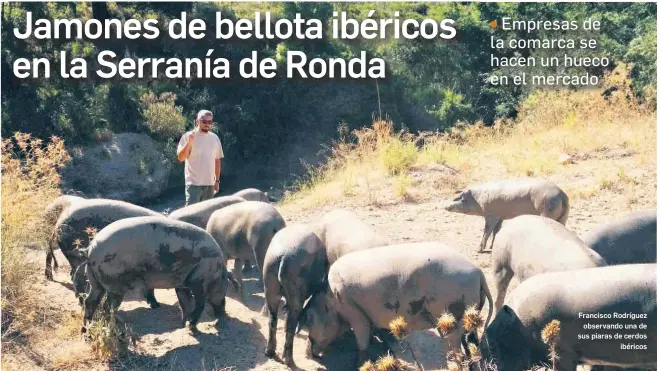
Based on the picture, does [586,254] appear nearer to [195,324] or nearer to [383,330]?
[383,330]

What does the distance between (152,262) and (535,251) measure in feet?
11.0

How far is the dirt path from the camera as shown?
712cm

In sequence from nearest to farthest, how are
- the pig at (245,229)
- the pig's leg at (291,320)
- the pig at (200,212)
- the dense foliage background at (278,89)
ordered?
1. the pig's leg at (291,320)
2. the pig at (245,229)
3. the pig at (200,212)
4. the dense foliage background at (278,89)

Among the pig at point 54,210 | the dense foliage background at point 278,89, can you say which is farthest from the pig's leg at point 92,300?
the dense foliage background at point 278,89

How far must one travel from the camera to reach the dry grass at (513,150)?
1259 centimetres

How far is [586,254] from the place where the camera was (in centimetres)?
644

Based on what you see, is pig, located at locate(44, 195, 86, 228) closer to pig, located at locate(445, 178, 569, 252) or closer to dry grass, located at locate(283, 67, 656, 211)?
dry grass, located at locate(283, 67, 656, 211)

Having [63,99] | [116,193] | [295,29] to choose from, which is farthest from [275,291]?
[63,99]

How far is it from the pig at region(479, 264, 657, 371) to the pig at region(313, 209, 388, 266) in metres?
2.05

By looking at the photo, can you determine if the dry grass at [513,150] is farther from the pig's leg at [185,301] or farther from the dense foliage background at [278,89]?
the pig's leg at [185,301]

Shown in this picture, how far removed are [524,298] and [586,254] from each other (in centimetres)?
118

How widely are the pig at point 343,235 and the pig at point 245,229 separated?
549 mm

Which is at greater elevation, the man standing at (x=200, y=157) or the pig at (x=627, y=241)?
the man standing at (x=200, y=157)

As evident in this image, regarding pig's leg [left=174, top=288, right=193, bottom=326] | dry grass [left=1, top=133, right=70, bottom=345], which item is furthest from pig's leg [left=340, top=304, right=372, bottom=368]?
dry grass [left=1, top=133, right=70, bottom=345]
